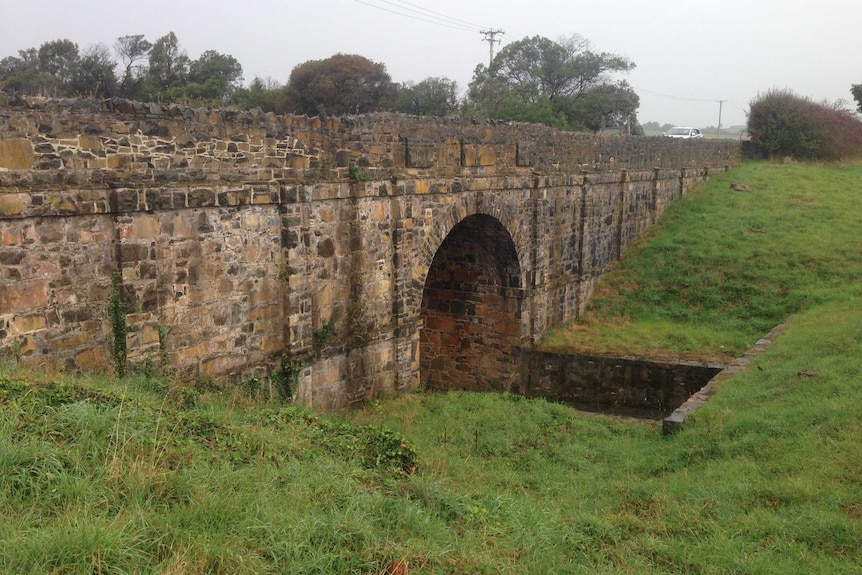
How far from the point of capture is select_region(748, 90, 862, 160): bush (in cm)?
2770

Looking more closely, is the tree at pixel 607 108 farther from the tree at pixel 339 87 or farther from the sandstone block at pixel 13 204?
the sandstone block at pixel 13 204

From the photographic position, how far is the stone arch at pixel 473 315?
45.9 feet

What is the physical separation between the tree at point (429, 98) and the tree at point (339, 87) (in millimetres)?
884

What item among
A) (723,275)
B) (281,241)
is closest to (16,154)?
(281,241)

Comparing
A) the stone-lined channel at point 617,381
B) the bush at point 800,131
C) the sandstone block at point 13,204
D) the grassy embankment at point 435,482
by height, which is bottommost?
the stone-lined channel at point 617,381

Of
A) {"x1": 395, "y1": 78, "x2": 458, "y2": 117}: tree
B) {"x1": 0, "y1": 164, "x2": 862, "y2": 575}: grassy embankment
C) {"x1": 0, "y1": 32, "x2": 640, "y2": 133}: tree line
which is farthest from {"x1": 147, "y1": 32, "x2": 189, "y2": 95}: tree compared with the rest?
{"x1": 0, "y1": 164, "x2": 862, "y2": 575}: grassy embankment

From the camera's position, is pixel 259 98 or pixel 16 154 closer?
pixel 16 154

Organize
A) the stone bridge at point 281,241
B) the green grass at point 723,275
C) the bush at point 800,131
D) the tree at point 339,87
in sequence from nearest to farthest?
the stone bridge at point 281,241
the green grass at point 723,275
the bush at point 800,131
the tree at point 339,87

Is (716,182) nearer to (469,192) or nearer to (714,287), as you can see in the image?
(714,287)

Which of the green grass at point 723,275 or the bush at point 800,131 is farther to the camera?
the bush at point 800,131

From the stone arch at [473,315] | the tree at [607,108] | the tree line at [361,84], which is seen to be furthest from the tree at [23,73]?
the tree at [607,108]

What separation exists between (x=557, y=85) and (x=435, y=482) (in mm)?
38338

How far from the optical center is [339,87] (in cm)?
3478

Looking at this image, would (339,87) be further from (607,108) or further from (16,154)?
(16,154)
